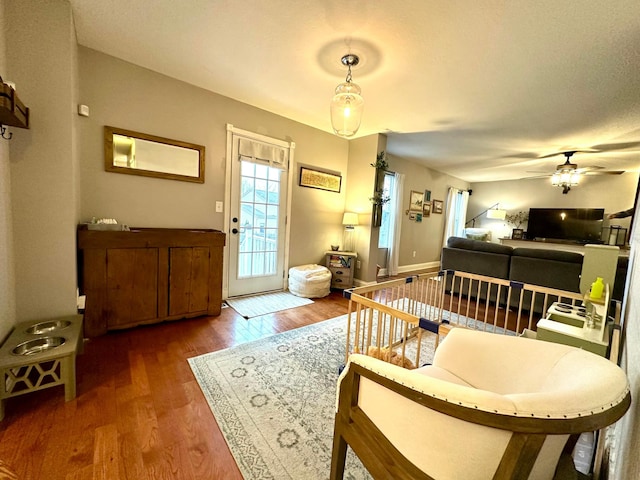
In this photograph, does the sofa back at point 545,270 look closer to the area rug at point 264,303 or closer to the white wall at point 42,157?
the area rug at point 264,303

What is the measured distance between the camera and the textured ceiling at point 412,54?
1.65m

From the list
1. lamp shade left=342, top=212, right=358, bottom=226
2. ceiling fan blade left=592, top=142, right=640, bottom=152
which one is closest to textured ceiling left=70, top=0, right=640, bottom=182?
ceiling fan blade left=592, top=142, right=640, bottom=152

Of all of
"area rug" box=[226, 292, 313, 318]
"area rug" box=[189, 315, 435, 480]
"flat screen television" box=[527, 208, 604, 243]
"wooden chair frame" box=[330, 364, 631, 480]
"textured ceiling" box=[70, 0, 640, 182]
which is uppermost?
"textured ceiling" box=[70, 0, 640, 182]

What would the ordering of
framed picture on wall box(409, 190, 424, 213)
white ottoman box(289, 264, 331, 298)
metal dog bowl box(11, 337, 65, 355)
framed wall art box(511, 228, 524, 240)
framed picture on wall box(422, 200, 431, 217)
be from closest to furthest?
metal dog bowl box(11, 337, 65, 355), white ottoman box(289, 264, 331, 298), framed picture on wall box(409, 190, 424, 213), framed picture on wall box(422, 200, 431, 217), framed wall art box(511, 228, 524, 240)

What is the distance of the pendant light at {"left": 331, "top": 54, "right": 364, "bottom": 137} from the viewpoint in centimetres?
195

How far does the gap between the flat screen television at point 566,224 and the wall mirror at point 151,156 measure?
787 cm

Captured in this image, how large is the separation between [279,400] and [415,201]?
5.36 meters

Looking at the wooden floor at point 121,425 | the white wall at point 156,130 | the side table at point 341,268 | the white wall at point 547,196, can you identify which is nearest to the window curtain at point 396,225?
the side table at point 341,268

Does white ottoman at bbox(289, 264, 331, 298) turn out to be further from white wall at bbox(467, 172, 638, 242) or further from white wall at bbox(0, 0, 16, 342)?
white wall at bbox(467, 172, 638, 242)

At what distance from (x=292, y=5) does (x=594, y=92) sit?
2890 millimetres

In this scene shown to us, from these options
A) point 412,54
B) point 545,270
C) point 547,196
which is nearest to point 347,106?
point 412,54

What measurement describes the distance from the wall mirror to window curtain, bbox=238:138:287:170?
1.66ft

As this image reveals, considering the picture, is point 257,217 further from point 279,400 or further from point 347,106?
point 279,400

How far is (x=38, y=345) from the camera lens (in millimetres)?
1573
